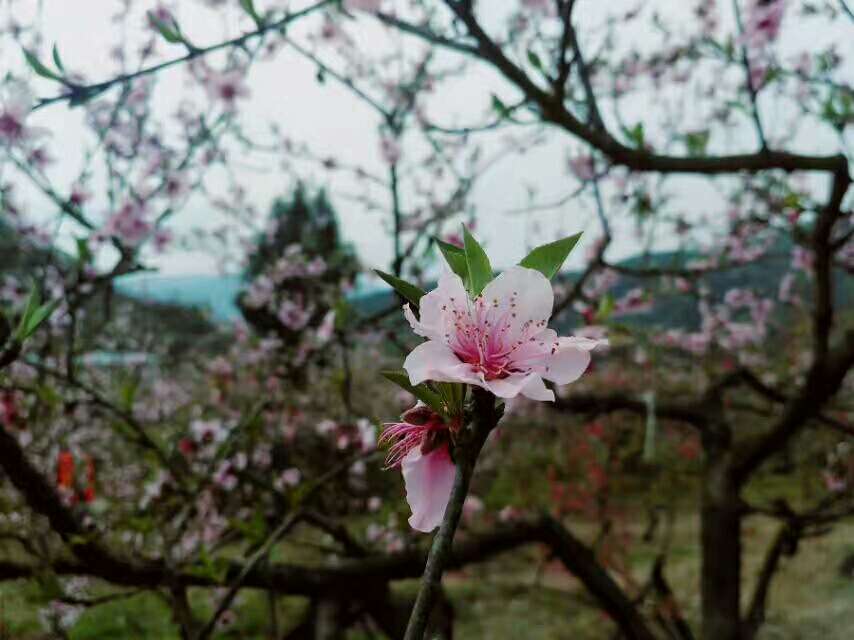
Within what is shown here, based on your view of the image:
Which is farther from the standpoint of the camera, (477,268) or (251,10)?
(251,10)

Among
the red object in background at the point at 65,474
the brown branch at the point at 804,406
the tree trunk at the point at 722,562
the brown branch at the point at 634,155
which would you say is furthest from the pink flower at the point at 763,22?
the red object in background at the point at 65,474

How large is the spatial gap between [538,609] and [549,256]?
10.9 feet

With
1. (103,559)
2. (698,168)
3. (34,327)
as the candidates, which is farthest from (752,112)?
(103,559)

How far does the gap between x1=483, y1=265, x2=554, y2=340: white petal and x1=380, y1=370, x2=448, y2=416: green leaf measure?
75mm

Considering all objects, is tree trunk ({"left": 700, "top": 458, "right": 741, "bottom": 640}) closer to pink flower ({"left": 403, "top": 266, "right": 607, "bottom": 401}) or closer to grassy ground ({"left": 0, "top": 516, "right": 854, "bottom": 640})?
grassy ground ({"left": 0, "top": 516, "right": 854, "bottom": 640})

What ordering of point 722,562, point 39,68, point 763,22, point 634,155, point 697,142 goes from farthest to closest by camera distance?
point 763,22 < point 722,562 < point 697,142 < point 634,155 < point 39,68

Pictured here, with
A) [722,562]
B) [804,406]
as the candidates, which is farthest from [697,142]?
[722,562]

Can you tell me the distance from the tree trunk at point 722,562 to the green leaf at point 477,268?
2.21 metres

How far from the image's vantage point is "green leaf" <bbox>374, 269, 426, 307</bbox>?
15.7 inches

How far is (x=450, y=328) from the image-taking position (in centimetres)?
44

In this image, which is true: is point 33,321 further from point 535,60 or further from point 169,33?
point 535,60

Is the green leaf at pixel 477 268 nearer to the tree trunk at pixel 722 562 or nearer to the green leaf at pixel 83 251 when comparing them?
the green leaf at pixel 83 251

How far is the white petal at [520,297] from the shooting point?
0.43 metres

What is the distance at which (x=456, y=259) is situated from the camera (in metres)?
0.47
